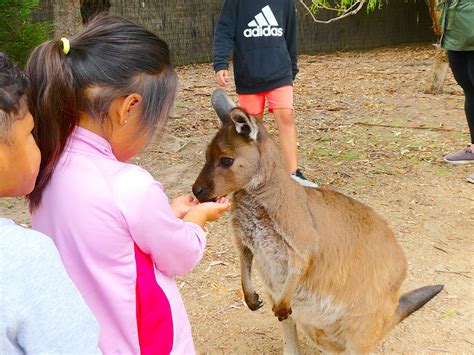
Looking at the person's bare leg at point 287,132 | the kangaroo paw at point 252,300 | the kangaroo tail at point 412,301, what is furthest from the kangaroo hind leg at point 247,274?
the person's bare leg at point 287,132

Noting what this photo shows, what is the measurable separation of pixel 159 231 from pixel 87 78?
0.34 metres

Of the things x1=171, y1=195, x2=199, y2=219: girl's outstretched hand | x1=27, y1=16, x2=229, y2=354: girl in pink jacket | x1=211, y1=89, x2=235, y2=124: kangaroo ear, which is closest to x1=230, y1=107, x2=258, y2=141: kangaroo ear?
x1=211, y1=89, x2=235, y2=124: kangaroo ear

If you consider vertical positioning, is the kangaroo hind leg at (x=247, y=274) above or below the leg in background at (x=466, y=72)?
below

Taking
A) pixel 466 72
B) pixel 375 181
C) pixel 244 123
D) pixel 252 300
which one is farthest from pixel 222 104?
pixel 466 72

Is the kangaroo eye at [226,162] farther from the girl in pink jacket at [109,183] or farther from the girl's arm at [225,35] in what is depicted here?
the girl's arm at [225,35]

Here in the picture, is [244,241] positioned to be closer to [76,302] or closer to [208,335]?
[208,335]

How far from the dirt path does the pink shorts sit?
611mm

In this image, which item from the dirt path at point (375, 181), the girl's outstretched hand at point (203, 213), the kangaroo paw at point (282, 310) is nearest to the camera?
the girl's outstretched hand at point (203, 213)

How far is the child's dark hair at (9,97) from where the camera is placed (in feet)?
2.93

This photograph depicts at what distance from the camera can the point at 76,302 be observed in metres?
0.86

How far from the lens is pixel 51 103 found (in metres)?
1.14

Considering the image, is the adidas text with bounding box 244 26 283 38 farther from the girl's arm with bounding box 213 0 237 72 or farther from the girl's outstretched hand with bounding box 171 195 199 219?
the girl's outstretched hand with bounding box 171 195 199 219

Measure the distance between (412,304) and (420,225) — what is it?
1.18m

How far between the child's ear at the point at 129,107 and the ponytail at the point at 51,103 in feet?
0.30
